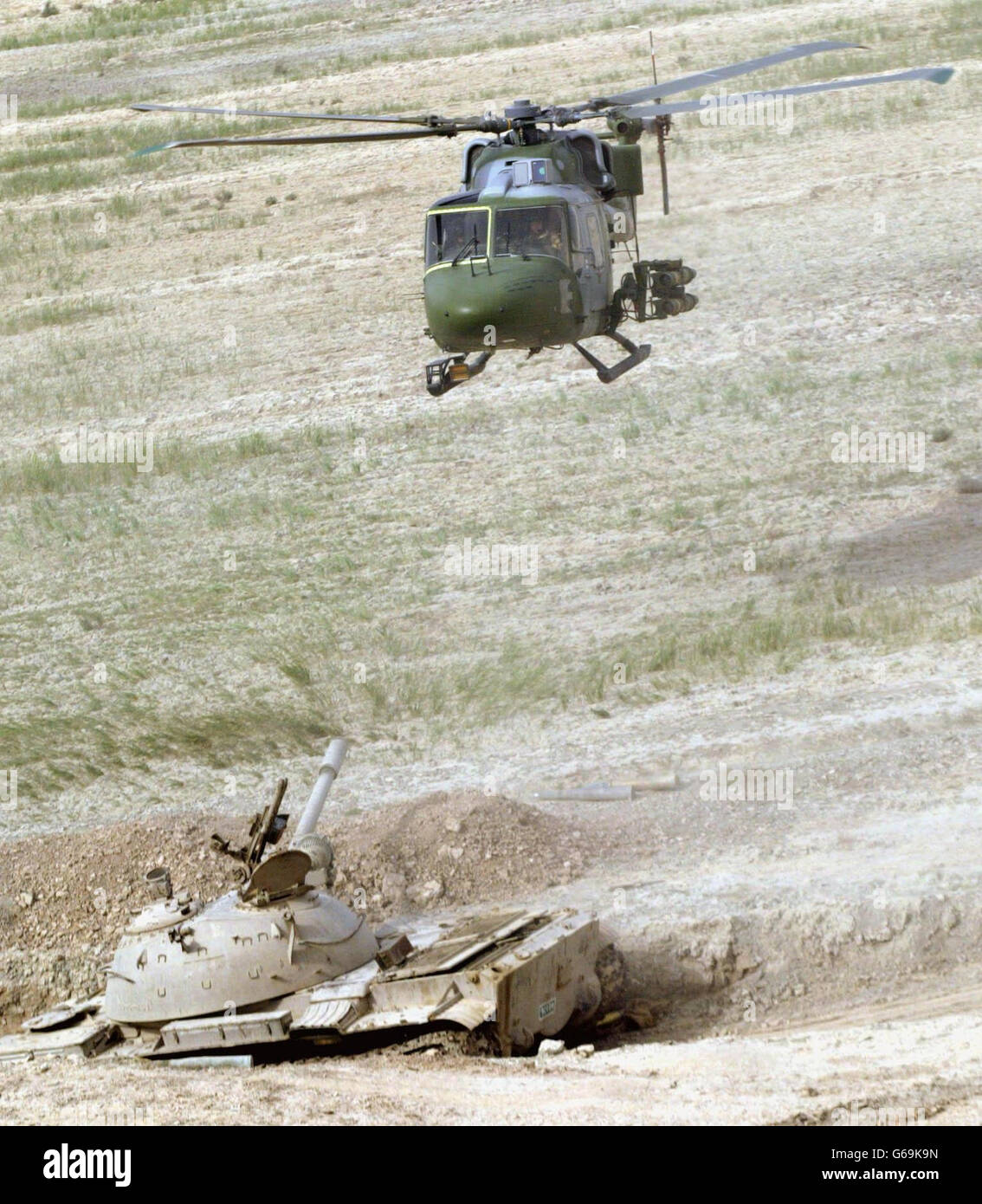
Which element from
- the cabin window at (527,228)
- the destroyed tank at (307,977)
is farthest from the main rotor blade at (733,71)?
the destroyed tank at (307,977)

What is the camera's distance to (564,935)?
12.1 meters

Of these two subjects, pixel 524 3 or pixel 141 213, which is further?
pixel 524 3

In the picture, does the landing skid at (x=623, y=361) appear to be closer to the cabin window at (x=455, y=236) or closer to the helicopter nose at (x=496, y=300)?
the helicopter nose at (x=496, y=300)

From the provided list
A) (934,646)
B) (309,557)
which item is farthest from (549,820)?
(309,557)

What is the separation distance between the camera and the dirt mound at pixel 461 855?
47.7ft

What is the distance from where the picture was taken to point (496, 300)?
16031mm

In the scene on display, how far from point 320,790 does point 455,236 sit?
21.0 feet

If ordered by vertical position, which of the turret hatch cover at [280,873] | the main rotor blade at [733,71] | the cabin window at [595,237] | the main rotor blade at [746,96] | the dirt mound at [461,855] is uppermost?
the main rotor blade at [733,71]

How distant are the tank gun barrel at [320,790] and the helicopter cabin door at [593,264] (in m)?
6.04

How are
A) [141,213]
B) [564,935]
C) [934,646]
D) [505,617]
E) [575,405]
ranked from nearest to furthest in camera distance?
[564,935]
[934,646]
[505,617]
[575,405]
[141,213]

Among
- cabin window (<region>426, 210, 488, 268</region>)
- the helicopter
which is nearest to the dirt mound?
the helicopter

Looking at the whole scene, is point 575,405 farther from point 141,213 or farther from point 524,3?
point 524,3

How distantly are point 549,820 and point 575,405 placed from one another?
42.5 feet

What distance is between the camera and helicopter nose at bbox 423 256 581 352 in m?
16.1
